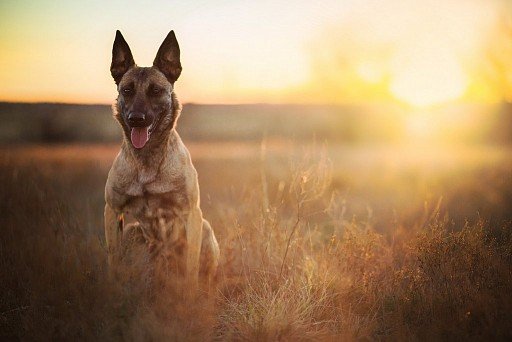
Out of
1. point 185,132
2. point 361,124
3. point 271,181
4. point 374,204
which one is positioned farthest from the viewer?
point 361,124

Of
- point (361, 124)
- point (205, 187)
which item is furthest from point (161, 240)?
point (361, 124)

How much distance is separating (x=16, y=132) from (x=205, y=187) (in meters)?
4.84

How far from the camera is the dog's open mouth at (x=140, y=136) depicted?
4371 mm

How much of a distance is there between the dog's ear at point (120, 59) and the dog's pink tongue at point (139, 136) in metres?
0.70

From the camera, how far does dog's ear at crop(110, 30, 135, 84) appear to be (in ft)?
15.0

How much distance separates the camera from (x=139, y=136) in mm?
4395

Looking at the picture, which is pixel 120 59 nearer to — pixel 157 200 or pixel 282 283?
pixel 157 200

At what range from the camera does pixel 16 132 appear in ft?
37.3

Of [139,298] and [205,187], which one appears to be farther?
[205,187]

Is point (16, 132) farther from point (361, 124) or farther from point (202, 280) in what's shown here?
point (361, 124)

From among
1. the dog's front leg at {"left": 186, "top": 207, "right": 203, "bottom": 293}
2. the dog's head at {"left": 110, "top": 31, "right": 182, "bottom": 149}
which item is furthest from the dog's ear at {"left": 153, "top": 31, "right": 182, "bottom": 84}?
the dog's front leg at {"left": 186, "top": 207, "right": 203, "bottom": 293}

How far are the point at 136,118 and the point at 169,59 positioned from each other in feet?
2.62

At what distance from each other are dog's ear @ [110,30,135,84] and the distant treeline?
565 mm

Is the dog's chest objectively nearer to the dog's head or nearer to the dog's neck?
the dog's neck
